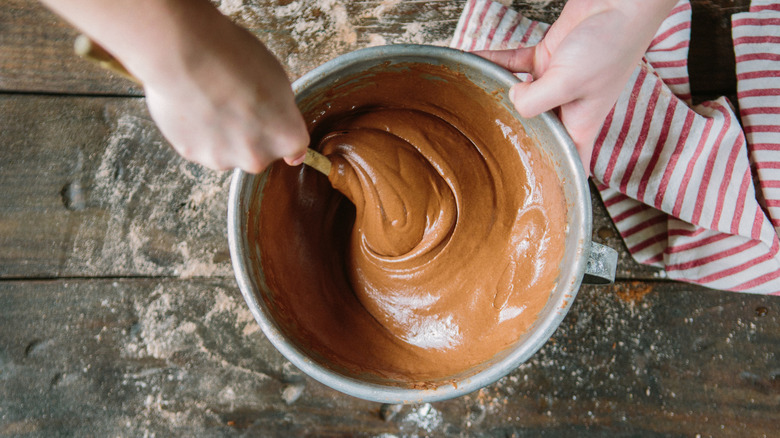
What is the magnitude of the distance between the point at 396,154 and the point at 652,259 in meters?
0.64

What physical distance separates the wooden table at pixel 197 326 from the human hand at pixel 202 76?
523mm

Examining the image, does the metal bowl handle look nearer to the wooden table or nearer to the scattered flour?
the wooden table

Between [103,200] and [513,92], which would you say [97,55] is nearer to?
[513,92]

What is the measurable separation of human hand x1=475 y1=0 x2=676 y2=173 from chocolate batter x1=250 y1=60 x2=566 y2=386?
93 millimetres

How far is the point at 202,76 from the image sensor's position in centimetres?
52

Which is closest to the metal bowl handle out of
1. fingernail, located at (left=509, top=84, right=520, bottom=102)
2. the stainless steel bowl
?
the stainless steel bowl

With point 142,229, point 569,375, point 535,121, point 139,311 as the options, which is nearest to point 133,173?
point 142,229

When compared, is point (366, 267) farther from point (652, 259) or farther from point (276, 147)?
point (652, 259)

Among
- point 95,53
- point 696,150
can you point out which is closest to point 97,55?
point 95,53

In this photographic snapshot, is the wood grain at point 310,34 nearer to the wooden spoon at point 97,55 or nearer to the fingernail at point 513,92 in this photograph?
the fingernail at point 513,92

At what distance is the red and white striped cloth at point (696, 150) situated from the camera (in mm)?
990

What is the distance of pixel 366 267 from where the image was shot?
3.13ft

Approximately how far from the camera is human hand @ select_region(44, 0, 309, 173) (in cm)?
49

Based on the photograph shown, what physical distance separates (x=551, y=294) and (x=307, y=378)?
57 cm
